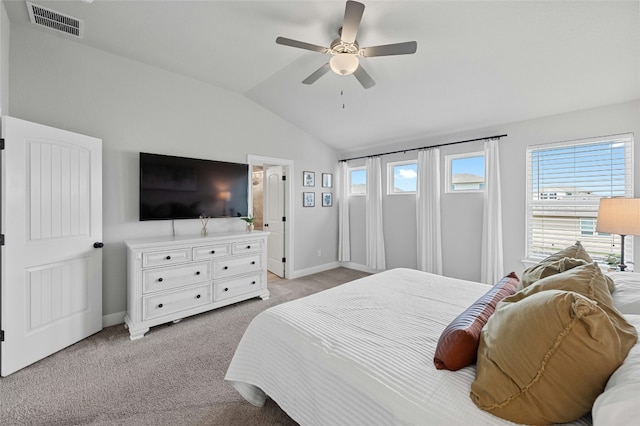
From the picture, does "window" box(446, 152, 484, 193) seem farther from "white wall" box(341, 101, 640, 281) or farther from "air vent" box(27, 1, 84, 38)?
"air vent" box(27, 1, 84, 38)

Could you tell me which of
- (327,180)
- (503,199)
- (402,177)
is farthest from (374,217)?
(503,199)

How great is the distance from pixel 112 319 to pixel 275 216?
2.76 m

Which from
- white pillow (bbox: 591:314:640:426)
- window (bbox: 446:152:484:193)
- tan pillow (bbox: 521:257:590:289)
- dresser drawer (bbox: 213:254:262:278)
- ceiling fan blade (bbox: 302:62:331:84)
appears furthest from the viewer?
window (bbox: 446:152:484:193)

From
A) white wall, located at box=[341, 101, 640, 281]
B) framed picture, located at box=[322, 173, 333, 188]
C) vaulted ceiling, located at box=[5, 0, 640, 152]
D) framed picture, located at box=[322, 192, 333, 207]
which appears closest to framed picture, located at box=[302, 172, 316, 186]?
framed picture, located at box=[322, 173, 333, 188]

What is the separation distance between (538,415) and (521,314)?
0.28 meters

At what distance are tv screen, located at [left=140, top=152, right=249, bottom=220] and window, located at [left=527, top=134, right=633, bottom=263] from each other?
3953 millimetres

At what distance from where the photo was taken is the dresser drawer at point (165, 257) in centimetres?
274

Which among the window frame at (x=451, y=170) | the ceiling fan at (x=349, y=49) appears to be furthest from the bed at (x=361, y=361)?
the window frame at (x=451, y=170)

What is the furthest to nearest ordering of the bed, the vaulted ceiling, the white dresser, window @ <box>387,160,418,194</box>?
window @ <box>387,160,418,194</box> < the white dresser < the vaulted ceiling < the bed

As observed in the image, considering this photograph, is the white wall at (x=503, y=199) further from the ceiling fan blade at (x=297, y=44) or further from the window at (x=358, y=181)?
the ceiling fan blade at (x=297, y=44)

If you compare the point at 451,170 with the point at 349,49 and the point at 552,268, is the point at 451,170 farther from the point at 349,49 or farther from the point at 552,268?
the point at 552,268

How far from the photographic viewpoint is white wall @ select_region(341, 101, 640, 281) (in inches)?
116

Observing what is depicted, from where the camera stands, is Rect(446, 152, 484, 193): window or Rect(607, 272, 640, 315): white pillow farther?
Rect(446, 152, 484, 193): window

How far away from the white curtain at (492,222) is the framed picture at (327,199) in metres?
2.74
